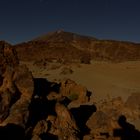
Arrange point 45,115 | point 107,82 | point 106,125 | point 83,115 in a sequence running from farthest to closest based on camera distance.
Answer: point 107,82 → point 83,115 → point 106,125 → point 45,115

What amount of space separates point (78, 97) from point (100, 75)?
10.9 meters

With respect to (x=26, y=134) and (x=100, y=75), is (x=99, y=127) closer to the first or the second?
(x=26, y=134)

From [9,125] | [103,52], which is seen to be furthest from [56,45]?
[9,125]

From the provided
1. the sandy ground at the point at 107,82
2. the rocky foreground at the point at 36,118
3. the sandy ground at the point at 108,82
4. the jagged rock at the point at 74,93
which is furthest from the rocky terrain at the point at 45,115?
the sandy ground at the point at 108,82

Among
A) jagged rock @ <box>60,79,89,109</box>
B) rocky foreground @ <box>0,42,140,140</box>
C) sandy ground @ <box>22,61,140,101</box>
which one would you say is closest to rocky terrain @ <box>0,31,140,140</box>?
rocky foreground @ <box>0,42,140,140</box>

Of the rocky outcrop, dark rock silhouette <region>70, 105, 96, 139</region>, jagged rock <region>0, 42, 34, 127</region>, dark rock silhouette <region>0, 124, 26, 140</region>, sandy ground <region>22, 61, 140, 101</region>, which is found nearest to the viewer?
dark rock silhouette <region>0, 124, 26, 140</region>

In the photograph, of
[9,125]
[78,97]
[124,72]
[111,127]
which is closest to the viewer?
[9,125]

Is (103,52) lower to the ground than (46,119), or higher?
higher

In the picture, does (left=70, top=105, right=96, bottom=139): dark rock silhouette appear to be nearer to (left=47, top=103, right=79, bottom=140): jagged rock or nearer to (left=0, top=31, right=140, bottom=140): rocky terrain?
(left=0, top=31, right=140, bottom=140): rocky terrain

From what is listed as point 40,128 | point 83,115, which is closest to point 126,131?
point 83,115

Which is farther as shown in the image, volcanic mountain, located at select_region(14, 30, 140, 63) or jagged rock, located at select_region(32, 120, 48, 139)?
volcanic mountain, located at select_region(14, 30, 140, 63)

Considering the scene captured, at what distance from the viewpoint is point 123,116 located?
650 inches

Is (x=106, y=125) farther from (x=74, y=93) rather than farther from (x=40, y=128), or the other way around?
(x=74, y=93)

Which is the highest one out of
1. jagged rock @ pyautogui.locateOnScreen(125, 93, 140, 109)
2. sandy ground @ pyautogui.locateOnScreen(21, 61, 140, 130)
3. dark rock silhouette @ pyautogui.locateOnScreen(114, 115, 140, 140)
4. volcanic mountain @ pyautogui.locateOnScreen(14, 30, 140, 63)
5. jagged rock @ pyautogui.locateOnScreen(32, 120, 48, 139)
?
volcanic mountain @ pyautogui.locateOnScreen(14, 30, 140, 63)
